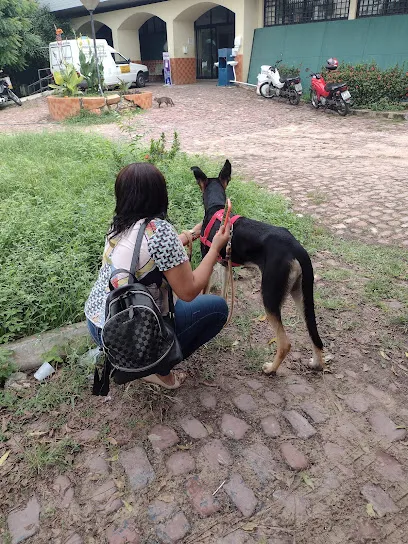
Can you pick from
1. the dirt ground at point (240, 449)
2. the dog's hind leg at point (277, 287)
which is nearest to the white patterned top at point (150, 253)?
the dog's hind leg at point (277, 287)

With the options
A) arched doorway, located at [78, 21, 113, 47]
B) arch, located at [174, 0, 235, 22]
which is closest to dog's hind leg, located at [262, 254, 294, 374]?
arch, located at [174, 0, 235, 22]

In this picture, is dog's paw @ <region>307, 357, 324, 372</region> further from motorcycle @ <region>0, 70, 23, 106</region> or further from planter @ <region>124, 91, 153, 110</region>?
motorcycle @ <region>0, 70, 23, 106</region>

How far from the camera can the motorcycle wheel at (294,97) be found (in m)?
14.5

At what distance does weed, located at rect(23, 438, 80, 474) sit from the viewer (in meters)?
2.17

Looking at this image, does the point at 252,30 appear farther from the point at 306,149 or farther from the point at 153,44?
the point at 306,149

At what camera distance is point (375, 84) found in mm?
12922

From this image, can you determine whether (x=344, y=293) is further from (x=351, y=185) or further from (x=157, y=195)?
(x=351, y=185)

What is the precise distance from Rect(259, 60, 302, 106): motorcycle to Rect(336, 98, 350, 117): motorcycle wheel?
81.4 inches

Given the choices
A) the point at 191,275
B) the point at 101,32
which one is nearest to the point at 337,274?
the point at 191,275

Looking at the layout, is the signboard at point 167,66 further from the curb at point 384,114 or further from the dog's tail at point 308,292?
the dog's tail at point 308,292

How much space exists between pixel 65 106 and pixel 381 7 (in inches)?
432

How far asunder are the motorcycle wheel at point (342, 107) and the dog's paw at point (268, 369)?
467 inches

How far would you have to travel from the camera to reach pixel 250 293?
3.73 metres

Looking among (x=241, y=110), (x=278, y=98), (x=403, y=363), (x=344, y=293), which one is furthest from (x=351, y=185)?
(x=278, y=98)
